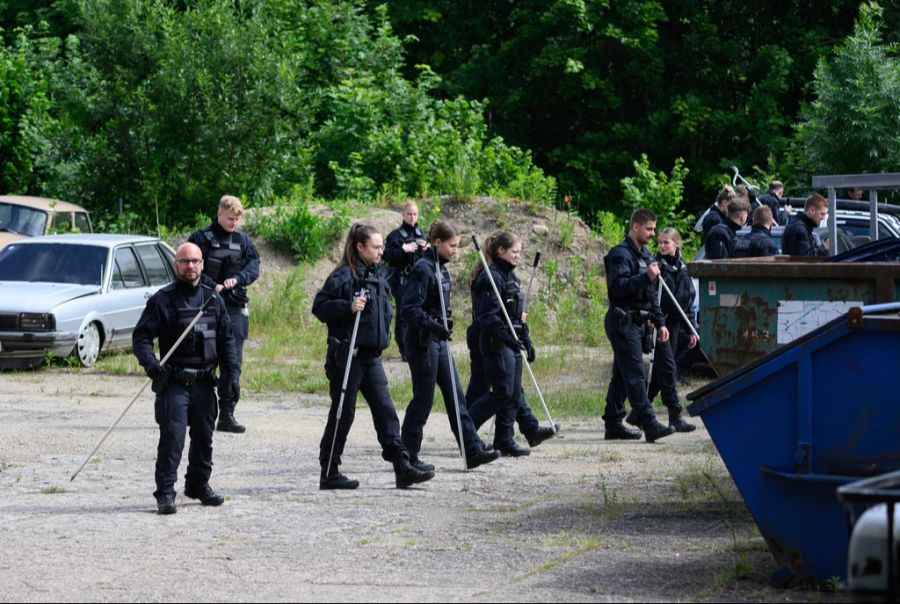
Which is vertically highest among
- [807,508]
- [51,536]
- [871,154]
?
[871,154]

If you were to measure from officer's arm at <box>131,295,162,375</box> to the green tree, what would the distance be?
17.0m

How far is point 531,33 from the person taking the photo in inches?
1363

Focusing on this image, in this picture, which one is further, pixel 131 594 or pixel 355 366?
pixel 355 366

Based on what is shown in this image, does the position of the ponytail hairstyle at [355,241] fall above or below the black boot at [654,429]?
above

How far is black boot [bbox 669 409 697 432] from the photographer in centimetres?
1320

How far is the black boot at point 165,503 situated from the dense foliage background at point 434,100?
16415 millimetres

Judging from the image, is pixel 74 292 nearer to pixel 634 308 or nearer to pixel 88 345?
pixel 88 345

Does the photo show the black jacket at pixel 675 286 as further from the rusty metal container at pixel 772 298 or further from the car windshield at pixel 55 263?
the car windshield at pixel 55 263

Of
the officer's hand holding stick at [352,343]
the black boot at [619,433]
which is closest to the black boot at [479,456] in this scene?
the officer's hand holding stick at [352,343]

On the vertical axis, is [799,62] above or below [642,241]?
above

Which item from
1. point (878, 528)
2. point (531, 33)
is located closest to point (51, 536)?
point (878, 528)

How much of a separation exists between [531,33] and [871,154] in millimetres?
12303

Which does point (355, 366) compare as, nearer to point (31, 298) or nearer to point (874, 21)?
point (31, 298)

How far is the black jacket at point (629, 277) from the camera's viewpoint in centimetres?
1228
